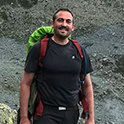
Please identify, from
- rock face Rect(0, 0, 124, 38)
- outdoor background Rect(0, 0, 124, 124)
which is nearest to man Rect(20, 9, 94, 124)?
outdoor background Rect(0, 0, 124, 124)

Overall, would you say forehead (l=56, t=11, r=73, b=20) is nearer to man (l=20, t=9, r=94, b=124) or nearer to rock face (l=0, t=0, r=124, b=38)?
man (l=20, t=9, r=94, b=124)

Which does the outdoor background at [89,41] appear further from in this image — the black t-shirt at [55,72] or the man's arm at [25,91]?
the black t-shirt at [55,72]

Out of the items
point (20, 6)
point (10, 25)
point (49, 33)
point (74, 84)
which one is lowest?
point (74, 84)

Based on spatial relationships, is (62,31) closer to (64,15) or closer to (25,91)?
(64,15)

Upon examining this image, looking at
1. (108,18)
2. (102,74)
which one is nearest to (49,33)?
(102,74)

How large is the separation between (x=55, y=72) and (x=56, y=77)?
77mm

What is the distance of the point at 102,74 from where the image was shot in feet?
41.7

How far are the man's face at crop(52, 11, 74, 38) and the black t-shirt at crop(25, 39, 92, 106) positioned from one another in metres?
0.18

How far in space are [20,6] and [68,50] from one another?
2289 centimetres

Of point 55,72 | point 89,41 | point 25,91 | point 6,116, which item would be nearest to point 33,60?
point 55,72

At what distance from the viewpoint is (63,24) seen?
3.00m

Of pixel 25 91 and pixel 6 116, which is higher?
pixel 25 91

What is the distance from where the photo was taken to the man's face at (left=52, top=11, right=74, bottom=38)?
3.00 m

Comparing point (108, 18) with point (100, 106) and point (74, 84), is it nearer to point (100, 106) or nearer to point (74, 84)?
point (100, 106)
